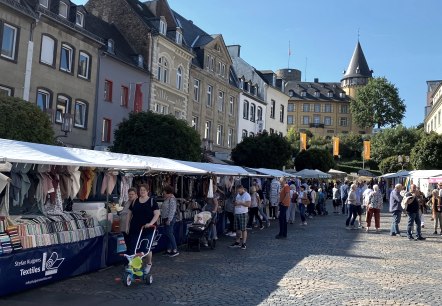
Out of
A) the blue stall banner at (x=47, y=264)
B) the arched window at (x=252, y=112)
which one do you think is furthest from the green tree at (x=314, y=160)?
the blue stall banner at (x=47, y=264)

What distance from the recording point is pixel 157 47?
33.0 m

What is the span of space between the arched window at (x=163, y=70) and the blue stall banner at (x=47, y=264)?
24.8 meters

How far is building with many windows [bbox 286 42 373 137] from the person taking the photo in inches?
4173

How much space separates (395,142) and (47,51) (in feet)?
186

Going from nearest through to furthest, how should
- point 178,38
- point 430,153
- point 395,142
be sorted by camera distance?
point 178,38, point 430,153, point 395,142

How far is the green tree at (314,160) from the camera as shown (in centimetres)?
4631

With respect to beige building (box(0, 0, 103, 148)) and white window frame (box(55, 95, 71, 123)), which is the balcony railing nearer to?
beige building (box(0, 0, 103, 148))

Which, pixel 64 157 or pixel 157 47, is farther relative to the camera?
pixel 157 47

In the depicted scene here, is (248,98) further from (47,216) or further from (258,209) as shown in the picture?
(47,216)

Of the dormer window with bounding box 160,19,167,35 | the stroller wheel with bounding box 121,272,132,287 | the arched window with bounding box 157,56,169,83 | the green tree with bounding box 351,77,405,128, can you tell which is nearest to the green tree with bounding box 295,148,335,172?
the arched window with bounding box 157,56,169,83

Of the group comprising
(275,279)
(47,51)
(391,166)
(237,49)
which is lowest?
(275,279)

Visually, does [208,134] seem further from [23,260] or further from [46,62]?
[23,260]

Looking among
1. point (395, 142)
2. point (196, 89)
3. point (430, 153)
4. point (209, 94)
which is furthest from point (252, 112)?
point (395, 142)

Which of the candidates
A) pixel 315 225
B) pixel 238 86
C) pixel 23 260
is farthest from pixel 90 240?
pixel 238 86
